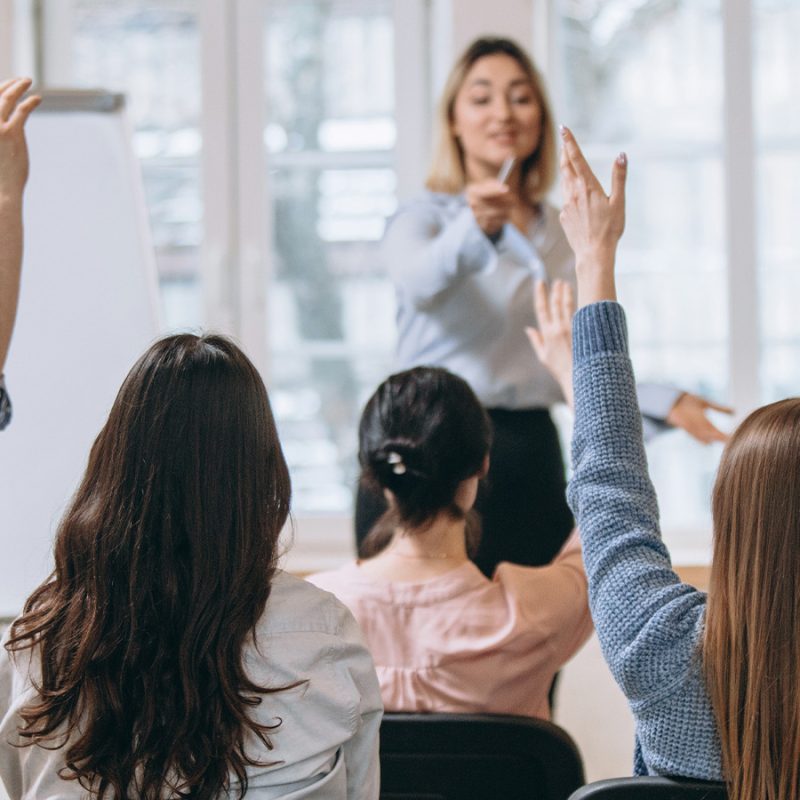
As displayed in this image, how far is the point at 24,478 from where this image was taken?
227 centimetres

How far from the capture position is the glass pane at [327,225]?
3215 millimetres

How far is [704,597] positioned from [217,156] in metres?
2.37

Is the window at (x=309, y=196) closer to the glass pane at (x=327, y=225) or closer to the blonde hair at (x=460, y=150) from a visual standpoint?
the glass pane at (x=327, y=225)

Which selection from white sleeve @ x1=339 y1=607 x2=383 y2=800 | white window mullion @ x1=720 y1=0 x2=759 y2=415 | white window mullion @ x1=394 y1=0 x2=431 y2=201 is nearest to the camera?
white sleeve @ x1=339 y1=607 x2=383 y2=800

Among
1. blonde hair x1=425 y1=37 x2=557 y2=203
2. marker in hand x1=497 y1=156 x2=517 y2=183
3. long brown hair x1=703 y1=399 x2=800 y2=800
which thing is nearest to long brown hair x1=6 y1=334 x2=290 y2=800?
long brown hair x1=703 y1=399 x2=800 y2=800

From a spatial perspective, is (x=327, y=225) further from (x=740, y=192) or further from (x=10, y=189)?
(x=10, y=189)

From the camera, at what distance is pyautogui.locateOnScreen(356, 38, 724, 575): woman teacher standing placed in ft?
6.74

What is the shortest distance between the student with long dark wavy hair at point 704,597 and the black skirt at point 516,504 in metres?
0.92

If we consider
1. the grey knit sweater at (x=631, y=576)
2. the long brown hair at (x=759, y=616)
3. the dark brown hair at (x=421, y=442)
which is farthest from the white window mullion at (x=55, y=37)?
the long brown hair at (x=759, y=616)

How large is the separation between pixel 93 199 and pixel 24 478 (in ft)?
1.88

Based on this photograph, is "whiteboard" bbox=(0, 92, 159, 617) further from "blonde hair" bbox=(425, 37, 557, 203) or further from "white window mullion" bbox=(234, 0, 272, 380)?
"white window mullion" bbox=(234, 0, 272, 380)

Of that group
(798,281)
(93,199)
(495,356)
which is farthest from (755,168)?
(93,199)

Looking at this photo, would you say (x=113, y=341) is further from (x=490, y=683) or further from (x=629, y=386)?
(x=629, y=386)

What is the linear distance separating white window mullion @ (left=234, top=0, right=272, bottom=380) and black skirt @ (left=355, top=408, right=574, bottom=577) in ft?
3.81
